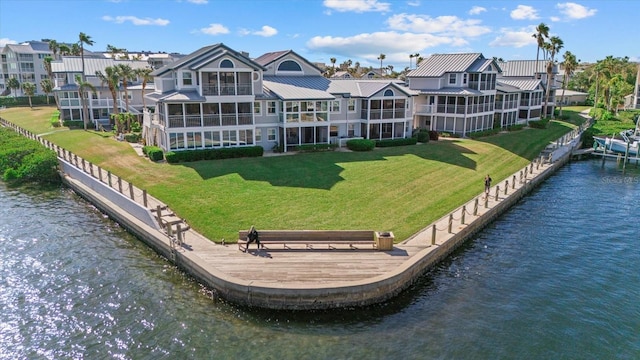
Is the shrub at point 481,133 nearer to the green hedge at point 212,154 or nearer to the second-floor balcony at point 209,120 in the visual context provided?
the green hedge at point 212,154

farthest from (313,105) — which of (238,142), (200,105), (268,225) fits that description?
(268,225)

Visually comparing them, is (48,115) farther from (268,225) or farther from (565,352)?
(565,352)

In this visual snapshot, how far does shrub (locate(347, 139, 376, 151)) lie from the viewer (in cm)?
4284

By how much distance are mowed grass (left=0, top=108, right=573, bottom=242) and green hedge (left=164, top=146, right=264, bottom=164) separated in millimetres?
928

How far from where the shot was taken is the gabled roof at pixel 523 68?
71.0m

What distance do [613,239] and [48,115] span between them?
80.3 metres

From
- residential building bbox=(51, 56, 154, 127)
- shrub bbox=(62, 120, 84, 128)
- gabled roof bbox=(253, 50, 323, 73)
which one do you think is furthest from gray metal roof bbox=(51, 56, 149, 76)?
gabled roof bbox=(253, 50, 323, 73)

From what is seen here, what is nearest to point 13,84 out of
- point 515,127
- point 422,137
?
point 422,137

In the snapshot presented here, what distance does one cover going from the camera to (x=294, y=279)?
58.7 ft

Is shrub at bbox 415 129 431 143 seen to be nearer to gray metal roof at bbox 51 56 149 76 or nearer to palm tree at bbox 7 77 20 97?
gray metal roof at bbox 51 56 149 76

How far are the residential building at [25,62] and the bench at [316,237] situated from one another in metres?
105

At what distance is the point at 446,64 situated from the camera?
54.9 metres

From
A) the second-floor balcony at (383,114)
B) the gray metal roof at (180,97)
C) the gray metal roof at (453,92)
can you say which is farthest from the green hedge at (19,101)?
the gray metal roof at (453,92)

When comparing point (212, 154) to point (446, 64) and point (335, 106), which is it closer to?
point (335, 106)
